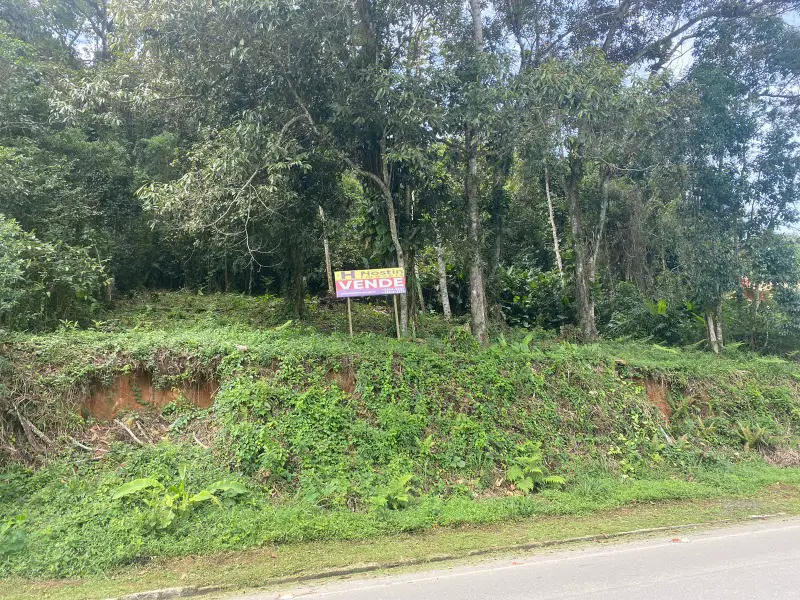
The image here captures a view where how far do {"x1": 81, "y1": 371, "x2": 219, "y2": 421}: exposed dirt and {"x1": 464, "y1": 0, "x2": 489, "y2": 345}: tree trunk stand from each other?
5.77 m

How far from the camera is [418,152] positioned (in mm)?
9750

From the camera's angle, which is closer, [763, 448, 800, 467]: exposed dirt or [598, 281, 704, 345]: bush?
[763, 448, 800, 467]: exposed dirt

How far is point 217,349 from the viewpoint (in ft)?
28.3

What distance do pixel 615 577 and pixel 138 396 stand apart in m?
7.11

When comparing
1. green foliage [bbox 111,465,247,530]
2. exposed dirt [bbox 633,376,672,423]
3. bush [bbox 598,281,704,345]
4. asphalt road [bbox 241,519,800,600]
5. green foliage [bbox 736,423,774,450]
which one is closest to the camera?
asphalt road [bbox 241,519,800,600]

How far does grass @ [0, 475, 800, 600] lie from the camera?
520cm

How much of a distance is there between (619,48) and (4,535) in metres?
15.9

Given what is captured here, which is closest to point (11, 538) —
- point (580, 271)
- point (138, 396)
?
point (138, 396)

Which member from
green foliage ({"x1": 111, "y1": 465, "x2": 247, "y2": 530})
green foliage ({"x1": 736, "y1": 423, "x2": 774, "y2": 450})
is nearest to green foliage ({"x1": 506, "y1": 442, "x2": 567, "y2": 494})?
green foliage ({"x1": 111, "y1": 465, "x2": 247, "y2": 530})

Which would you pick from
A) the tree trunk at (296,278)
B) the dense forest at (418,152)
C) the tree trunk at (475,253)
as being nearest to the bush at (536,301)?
the dense forest at (418,152)

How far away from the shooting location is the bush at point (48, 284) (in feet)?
32.0

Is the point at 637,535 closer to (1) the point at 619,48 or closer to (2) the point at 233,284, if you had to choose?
(1) the point at 619,48

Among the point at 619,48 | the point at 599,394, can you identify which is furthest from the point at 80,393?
the point at 619,48

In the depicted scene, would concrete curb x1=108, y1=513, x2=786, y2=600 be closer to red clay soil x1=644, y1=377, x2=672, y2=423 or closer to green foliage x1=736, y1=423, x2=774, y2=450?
red clay soil x1=644, y1=377, x2=672, y2=423
